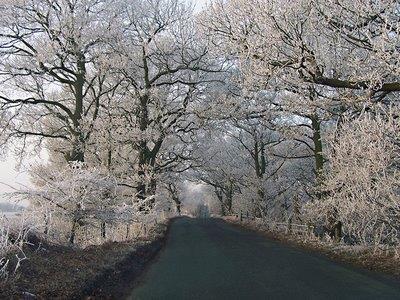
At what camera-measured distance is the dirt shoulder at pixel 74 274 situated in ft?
22.8

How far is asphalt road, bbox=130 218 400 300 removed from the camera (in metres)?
8.19

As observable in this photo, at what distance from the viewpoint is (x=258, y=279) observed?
382 inches

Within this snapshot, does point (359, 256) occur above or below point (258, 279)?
above

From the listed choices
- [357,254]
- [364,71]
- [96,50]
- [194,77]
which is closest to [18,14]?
[96,50]

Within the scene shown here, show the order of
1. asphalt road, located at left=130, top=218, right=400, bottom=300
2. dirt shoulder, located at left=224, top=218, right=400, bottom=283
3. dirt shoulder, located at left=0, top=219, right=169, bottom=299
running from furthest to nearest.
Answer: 1. dirt shoulder, located at left=224, top=218, right=400, bottom=283
2. asphalt road, located at left=130, top=218, right=400, bottom=300
3. dirt shoulder, located at left=0, top=219, right=169, bottom=299

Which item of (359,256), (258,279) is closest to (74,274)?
(258,279)

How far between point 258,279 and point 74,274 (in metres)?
3.98

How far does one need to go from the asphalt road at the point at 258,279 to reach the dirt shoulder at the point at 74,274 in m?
0.52

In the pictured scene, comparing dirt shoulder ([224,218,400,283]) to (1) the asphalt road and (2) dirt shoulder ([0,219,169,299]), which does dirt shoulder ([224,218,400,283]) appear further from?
(2) dirt shoulder ([0,219,169,299])

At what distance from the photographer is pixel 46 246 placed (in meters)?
10.7

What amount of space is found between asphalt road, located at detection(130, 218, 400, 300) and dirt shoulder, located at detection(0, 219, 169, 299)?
20.3 inches

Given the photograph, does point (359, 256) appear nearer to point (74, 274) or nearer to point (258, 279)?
point (258, 279)

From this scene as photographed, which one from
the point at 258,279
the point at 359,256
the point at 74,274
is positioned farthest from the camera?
the point at 359,256

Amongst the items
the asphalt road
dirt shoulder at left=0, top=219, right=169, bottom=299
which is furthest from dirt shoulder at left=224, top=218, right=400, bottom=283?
dirt shoulder at left=0, top=219, right=169, bottom=299
